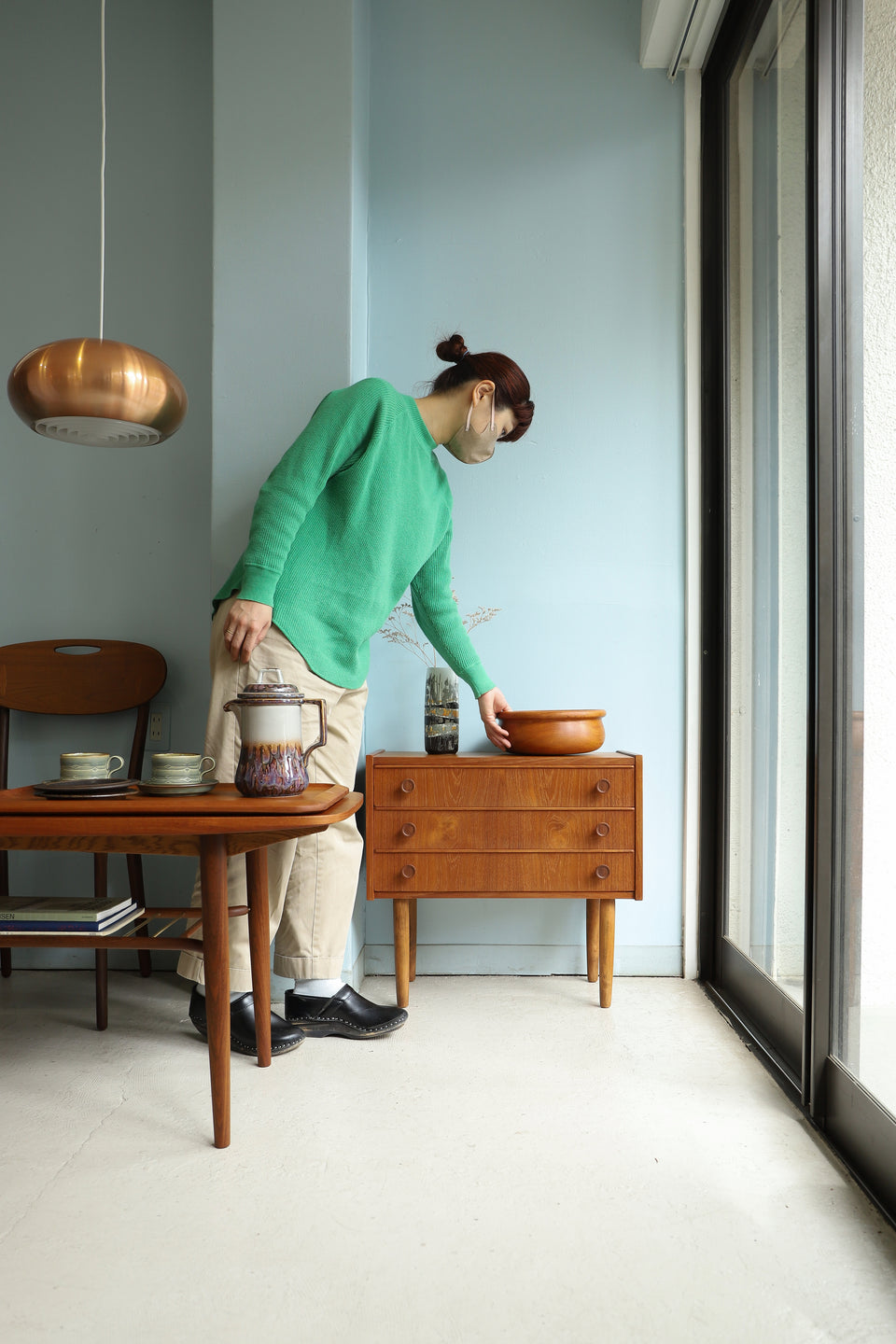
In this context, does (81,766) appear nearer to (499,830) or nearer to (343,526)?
(343,526)

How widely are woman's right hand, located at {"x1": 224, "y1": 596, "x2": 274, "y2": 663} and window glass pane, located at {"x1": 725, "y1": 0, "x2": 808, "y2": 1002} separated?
3.62 ft

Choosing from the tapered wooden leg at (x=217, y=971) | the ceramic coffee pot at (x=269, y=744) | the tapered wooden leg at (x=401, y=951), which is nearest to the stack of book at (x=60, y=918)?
the tapered wooden leg at (x=217, y=971)

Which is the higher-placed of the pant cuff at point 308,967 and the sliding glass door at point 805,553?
the sliding glass door at point 805,553

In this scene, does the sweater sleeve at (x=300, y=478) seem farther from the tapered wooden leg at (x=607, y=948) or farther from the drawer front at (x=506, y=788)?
the tapered wooden leg at (x=607, y=948)

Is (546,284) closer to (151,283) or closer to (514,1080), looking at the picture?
(151,283)

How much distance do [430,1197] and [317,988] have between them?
2.61ft

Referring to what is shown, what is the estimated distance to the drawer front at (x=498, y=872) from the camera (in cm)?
225

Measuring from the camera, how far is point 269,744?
61.7 inches

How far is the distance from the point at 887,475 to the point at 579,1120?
1.22m

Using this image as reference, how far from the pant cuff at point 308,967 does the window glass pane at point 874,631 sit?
1.09m

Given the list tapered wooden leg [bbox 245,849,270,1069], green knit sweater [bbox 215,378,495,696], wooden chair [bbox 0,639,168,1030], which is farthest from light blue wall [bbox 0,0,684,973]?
tapered wooden leg [bbox 245,849,270,1069]

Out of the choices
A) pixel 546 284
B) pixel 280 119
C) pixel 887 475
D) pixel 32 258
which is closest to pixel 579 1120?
pixel 887 475

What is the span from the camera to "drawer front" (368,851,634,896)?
2254mm

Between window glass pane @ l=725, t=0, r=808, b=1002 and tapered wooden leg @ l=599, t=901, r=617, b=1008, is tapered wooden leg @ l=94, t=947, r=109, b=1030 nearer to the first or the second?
tapered wooden leg @ l=599, t=901, r=617, b=1008
